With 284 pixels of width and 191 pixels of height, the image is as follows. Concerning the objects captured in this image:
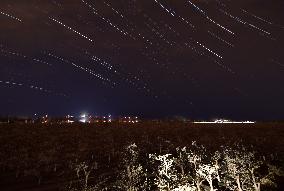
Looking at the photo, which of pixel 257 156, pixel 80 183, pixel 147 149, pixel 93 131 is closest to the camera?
pixel 80 183

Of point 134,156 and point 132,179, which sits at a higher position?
point 134,156

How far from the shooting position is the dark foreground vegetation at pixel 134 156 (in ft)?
132

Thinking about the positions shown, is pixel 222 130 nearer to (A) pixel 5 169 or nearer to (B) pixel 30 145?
(B) pixel 30 145

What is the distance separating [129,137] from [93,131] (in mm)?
8960

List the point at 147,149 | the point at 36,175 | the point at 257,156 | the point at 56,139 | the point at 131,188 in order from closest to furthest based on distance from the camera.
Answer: the point at 131,188
the point at 36,175
the point at 257,156
the point at 147,149
the point at 56,139

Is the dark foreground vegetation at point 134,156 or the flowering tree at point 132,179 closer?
the flowering tree at point 132,179

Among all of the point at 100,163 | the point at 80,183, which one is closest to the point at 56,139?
the point at 100,163

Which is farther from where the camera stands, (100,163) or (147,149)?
(147,149)

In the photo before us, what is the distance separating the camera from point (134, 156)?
49312 millimetres

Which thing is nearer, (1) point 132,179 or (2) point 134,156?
(1) point 132,179

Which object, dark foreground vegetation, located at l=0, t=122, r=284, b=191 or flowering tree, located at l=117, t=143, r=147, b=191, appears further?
dark foreground vegetation, located at l=0, t=122, r=284, b=191

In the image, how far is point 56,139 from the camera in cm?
7038

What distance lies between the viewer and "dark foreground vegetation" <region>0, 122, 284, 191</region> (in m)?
40.2

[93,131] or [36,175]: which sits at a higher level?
[93,131]
